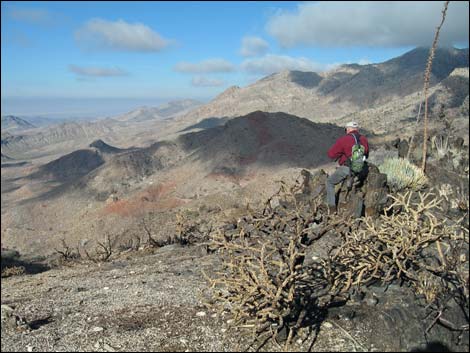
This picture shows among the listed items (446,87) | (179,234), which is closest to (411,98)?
(446,87)

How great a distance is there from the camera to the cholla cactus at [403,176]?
926 cm

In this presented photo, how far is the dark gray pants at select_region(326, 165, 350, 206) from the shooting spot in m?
8.13

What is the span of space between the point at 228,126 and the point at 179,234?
2902 centimetres

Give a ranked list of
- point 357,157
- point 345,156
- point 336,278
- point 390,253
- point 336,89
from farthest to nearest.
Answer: point 336,89 < point 345,156 < point 357,157 < point 390,253 < point 336,278

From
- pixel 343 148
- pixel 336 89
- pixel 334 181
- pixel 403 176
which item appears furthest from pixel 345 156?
pixel 336 89

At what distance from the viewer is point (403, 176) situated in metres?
9.38

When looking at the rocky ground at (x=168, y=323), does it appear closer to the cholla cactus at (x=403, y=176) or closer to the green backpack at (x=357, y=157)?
the green backpack at (x=357, y=157)

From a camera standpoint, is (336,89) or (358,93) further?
(336,89)

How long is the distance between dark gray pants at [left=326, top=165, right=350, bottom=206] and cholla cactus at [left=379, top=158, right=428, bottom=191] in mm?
1614

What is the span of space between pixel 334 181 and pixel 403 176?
219cm

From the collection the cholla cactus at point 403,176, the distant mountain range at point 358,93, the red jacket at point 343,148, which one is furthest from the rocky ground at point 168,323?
the distant mountain range at point 358,93

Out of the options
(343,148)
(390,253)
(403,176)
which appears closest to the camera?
(390,253)

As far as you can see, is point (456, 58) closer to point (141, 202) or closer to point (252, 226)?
point (141, 202)

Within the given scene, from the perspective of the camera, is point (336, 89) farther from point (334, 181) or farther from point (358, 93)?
point (334, 181)
